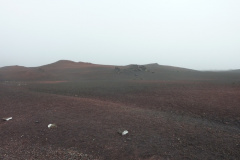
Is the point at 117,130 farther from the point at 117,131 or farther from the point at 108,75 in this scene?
the point at 108,75

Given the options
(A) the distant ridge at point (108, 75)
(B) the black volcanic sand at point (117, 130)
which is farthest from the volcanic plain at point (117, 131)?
(A) the distant ridge at point (108, 75)

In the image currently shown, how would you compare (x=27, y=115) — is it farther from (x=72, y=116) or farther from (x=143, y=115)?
(x=143, y=115)

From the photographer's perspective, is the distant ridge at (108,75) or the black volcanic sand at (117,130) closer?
the black volcanic sand at (117,130)

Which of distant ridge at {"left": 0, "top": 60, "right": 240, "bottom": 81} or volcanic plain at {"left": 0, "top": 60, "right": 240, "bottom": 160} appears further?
distant ridge at {"left": 0, "top": 60, "right": 240, "bottom": 81}

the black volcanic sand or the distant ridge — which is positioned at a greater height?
the distant ridge

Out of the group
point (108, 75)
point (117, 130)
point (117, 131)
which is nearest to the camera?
point (117, 131)

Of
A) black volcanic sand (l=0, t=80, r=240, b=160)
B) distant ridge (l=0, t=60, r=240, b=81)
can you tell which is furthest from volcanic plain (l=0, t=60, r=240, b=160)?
distant ridge (l=0, t=60, r=240, b=81)

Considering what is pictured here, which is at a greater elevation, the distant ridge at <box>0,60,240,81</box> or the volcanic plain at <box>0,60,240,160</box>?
the distant ridge at <box>0,60,240,81</box>

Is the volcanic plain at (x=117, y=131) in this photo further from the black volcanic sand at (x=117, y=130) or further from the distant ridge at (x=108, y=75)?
the distant ridge at (x=108, y=75)

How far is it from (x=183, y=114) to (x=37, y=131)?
8521 mm

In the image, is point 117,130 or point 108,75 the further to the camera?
point 108,75

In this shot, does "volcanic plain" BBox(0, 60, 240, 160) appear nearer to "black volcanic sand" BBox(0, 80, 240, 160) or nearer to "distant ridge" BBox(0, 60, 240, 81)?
"black volcanic sand" BBox(0, 80, 240, 160)

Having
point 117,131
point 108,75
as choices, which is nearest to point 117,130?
point 117,131

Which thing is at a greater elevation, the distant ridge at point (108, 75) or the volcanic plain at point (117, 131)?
the distant ridge at point (108, 75)
